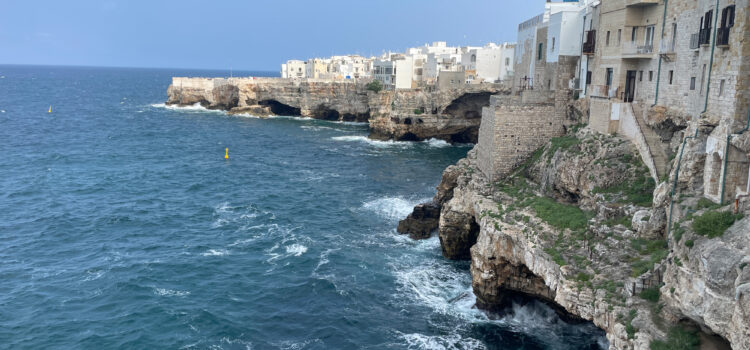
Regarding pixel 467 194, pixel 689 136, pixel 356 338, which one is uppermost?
pixel 689 136

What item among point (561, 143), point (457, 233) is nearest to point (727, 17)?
point (561, 143)

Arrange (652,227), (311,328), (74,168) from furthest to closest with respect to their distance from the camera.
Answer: (74,168) → (311,328) → (652,227)

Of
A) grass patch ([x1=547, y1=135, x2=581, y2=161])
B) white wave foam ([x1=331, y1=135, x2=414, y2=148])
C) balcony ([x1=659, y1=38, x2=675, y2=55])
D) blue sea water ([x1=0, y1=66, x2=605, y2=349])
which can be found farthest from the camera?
white wave foam ([x1=331, y1=135, x2=414, y2=148])

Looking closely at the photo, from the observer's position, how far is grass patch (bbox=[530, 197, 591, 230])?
24.7 meters

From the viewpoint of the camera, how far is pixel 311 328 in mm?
26438

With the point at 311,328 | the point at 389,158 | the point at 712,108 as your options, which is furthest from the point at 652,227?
the point at 389,158

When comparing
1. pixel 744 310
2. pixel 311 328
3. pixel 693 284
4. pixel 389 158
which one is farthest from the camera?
pixel 389 158

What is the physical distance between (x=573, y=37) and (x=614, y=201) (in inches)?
648

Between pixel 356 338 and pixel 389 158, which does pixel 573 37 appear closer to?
pixel 356 338

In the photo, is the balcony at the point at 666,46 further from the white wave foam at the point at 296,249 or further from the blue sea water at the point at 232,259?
the white wave foam at the point at 296,249

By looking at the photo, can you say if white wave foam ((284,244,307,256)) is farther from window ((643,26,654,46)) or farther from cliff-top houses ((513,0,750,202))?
window ((643,26,654,46))

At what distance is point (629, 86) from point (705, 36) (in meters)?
8.07

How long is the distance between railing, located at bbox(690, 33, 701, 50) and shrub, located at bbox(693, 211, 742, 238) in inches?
384

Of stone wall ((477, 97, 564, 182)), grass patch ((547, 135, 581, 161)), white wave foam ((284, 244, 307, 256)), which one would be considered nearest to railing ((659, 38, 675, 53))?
grass patch ((547, 135, 581, 161))
